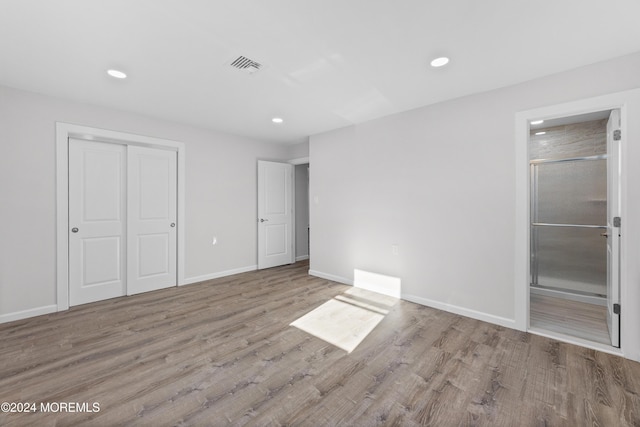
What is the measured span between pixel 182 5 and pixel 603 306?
5.28m

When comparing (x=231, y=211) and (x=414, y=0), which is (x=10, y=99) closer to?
A: (x=231, y=211)

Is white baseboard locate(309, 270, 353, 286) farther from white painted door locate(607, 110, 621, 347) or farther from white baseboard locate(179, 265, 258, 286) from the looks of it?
white painted door locate(607, 110, 621, 347)

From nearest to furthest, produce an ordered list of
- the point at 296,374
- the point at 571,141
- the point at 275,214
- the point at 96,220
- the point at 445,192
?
1. the point at 296,374
2. the point at 445,192
3. the point at 96,220
4. the point at 571,141
5. the point at 275,214

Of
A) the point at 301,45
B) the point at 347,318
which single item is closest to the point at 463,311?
the point at 347,318

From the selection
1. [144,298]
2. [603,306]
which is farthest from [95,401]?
[603,306]

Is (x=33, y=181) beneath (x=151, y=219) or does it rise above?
above

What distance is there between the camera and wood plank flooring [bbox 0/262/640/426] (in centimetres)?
163

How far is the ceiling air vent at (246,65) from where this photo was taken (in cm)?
237

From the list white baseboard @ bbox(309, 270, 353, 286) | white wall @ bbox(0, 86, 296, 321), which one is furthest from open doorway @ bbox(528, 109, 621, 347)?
white wall @ bbox(0, 86, 296, 321)

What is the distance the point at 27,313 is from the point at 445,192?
16.3 ft

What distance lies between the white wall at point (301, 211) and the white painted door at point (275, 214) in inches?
20.9

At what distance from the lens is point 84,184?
3471 mm

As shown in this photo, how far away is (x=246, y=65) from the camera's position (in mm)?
2451

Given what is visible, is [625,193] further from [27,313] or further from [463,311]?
[27,313]
